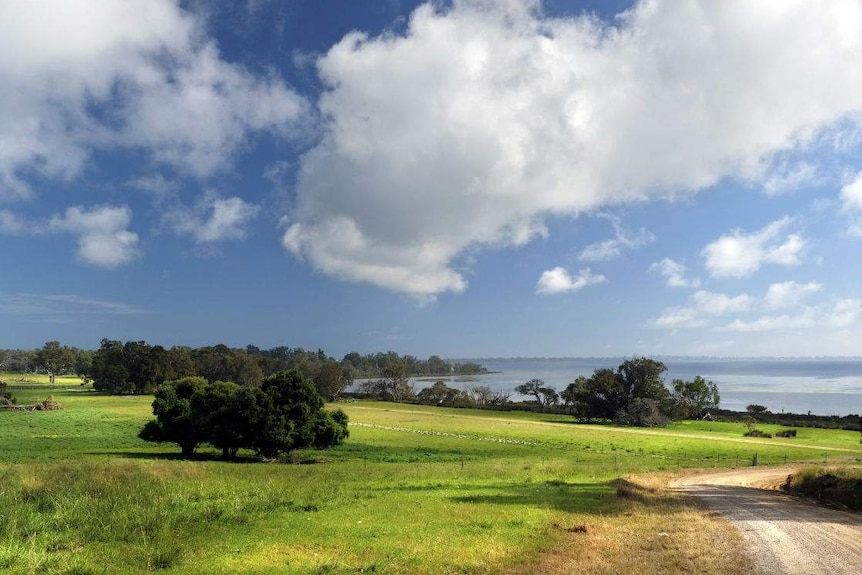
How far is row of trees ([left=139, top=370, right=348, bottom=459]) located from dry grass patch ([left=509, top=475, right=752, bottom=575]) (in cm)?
3213

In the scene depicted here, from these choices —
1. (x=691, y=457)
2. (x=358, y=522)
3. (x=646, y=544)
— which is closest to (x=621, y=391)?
(x=691, y=457)

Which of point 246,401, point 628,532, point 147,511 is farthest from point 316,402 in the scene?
point 628,532

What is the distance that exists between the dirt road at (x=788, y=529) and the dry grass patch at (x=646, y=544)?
0.75 meters

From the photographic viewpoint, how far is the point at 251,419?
48.8 metres

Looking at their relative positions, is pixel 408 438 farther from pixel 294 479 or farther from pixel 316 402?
pixel 294 479

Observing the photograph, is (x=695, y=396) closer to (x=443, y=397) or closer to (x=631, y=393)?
(x=631, y=393)

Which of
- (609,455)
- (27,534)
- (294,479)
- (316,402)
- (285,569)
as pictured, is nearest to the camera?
(285,569)

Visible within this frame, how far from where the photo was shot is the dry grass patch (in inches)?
611

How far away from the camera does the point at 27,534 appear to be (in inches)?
657

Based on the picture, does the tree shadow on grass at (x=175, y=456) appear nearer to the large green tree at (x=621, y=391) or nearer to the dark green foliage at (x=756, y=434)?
the dark green foliage at (x=756, y=434)

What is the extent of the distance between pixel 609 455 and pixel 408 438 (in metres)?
25.5

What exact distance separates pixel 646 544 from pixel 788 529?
23.2 ft

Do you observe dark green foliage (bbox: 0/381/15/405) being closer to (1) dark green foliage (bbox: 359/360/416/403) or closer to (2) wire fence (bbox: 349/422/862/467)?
(2) wire fence (bbox: 349/422/862/467)

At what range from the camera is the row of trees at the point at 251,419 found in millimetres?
49219
